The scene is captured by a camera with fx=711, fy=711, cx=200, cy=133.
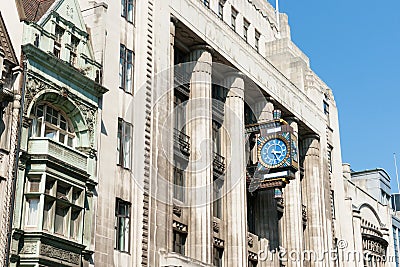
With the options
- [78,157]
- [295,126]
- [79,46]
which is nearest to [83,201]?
[78,157]

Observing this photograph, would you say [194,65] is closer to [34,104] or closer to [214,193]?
[214,193]

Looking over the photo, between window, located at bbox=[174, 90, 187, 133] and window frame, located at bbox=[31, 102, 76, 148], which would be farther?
window, located at bbox=[174, 90, 187, 133]

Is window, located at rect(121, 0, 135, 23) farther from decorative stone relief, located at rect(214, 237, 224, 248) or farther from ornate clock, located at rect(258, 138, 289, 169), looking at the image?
decorative stone relief, located at rect(214, 237, 224, 248)

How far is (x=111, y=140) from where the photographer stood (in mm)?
36000

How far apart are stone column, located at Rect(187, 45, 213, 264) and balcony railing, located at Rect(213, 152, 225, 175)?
2.04 meters

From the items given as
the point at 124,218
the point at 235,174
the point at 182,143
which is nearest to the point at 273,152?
the point at 235,174

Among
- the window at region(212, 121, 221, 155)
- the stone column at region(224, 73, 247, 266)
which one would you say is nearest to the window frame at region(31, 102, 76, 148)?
the stone column at region(224, 73, 247, 266)

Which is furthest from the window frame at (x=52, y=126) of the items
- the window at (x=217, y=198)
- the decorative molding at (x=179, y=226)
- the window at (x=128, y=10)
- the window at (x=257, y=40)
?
the window at (x=257, y=40)

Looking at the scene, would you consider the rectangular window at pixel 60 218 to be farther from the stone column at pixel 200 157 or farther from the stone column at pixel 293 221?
the stone column at pixel 293 221

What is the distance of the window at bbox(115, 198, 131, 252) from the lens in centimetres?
3603

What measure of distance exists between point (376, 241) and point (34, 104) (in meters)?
49.3

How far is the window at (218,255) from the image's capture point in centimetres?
4562

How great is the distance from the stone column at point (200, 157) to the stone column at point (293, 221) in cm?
1154

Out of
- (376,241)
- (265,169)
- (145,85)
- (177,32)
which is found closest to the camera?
(145,85)
